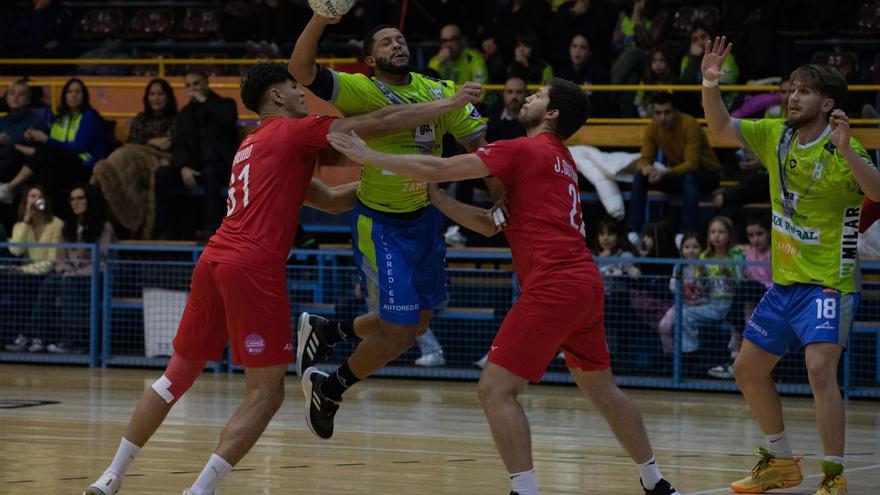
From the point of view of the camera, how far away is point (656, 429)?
37.7 feet

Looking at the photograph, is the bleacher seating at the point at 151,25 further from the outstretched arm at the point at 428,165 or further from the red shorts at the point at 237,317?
the outstretched arm at the point at 428,165

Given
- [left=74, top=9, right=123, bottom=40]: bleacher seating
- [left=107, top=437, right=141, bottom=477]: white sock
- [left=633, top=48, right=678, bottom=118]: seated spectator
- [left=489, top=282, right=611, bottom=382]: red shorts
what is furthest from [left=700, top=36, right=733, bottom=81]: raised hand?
[left=74, top=9, right=123, bottom=40]: bleacher seating

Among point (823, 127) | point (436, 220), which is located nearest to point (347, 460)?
point (436, 220)

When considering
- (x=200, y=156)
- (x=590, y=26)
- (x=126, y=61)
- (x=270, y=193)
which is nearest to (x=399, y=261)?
(x=270, y=193)

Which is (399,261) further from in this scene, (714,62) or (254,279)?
(714,62)

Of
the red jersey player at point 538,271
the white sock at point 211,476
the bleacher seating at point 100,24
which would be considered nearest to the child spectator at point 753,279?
the red jersey player at point 538,271

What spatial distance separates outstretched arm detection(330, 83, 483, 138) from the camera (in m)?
7.66

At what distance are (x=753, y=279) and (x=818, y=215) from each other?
5051mm

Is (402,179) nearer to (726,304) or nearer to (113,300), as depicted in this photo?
(726,304)

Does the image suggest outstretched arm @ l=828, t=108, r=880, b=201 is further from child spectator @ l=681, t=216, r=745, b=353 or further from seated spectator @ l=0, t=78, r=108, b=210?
seated spectator @ l=0, t=78, r=108, b=210

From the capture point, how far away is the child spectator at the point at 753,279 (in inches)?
523

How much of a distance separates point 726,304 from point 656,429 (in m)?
2.33

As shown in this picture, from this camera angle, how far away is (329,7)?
7.95m

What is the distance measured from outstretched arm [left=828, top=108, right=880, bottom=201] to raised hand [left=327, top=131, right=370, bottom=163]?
251cm
